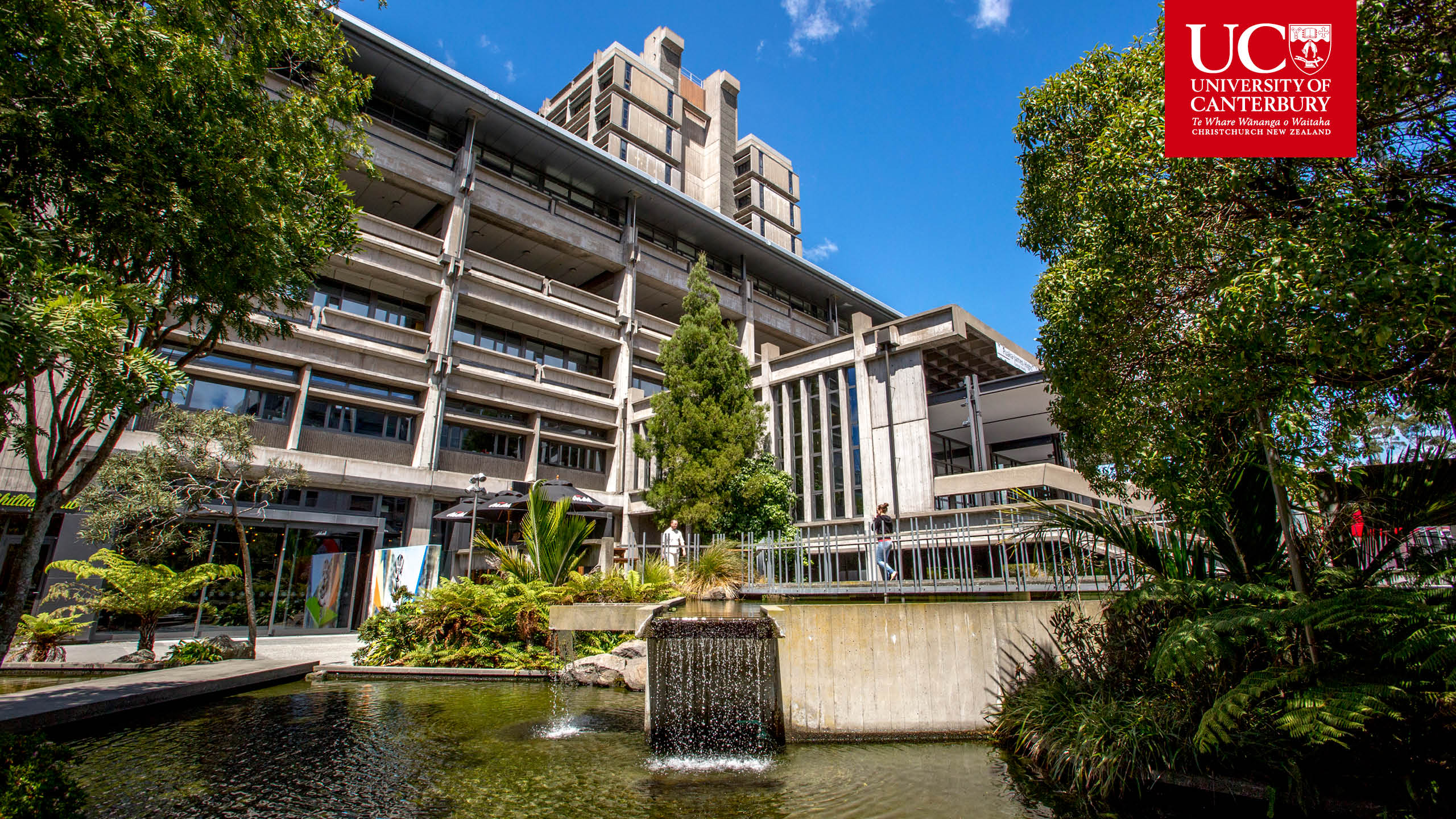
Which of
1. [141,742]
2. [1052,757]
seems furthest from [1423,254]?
[141,742]

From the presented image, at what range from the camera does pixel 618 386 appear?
107ft

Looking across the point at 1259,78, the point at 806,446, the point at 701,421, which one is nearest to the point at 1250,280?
the point at 1259,78

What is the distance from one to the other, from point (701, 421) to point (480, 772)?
14.3m

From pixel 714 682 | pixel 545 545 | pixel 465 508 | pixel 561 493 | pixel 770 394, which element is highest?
pixel 770 394

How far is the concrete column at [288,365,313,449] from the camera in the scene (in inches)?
911

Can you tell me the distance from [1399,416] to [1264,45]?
344 cm

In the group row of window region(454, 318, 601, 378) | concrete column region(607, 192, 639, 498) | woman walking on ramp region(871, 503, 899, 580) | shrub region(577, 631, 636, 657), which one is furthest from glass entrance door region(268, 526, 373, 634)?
woman walking on ramp region(871, 503, 899, 580)

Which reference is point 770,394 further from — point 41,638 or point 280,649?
point 41,638

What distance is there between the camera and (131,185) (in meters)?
6.48

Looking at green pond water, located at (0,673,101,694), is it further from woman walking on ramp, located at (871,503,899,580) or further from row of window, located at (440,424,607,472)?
row of window, located at (440,424,607,472)

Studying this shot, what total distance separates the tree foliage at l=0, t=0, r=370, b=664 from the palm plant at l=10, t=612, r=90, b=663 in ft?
24.6

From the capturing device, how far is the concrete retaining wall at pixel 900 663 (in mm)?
7855

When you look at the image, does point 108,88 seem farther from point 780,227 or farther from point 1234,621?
point 780,227

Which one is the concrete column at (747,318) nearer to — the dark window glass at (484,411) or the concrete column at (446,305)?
the dark window glass at (484,411)
